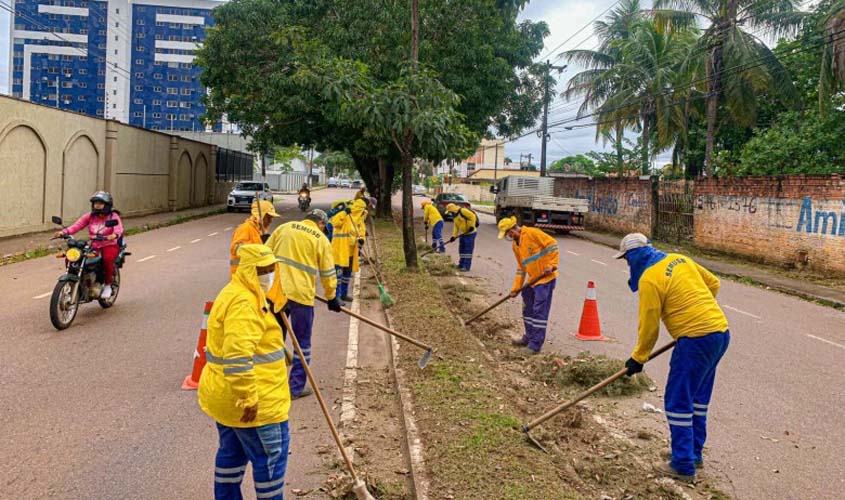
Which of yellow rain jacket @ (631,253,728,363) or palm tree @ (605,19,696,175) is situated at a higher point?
palm tree @ (605,19,696,175)

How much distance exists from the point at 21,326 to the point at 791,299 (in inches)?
534

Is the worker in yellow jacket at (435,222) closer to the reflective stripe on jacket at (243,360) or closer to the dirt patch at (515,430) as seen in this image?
the dirt patch at (515,430)

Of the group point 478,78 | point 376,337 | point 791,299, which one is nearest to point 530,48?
point 478,78

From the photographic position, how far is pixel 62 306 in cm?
817

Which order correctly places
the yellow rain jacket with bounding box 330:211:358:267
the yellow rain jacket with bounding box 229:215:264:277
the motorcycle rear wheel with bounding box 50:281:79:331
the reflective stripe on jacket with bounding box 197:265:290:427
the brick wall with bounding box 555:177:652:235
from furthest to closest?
the brick wall with bounding box 555:177:652:235, the yellow rain jacket with bounding box 330:211:358:267, the motorcycle rear wheel with bounding box 50:281:79:331, the yellow rain jacket with bounding box 229:215:264:277, the reflective stripe on jacket with bounding box 197:265:290:427

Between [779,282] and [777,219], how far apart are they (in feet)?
11.3

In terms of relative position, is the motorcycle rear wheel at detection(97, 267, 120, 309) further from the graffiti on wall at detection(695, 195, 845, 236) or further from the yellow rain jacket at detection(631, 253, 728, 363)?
the graffiti on wall at detection(695, 195, 845, 236)

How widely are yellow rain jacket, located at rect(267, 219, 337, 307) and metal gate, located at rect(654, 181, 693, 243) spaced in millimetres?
20182

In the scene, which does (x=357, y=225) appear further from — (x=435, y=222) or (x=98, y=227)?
(x=435, y=222)

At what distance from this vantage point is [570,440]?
17.6 feet

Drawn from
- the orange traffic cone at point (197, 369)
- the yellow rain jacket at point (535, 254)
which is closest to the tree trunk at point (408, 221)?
the yellow rain jacket at point (535, 254)

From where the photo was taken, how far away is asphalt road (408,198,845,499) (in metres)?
5.00

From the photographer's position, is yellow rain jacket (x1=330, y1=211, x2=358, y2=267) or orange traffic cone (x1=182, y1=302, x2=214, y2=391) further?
yellow rain jacket (x1=330, y1=211, x2=358, y2=267)


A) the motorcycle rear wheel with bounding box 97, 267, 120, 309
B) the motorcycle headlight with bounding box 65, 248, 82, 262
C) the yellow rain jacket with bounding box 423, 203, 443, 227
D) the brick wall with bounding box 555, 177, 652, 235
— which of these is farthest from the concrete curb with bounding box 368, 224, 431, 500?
the brick wall with bounding box 555, 177, 652, 235
